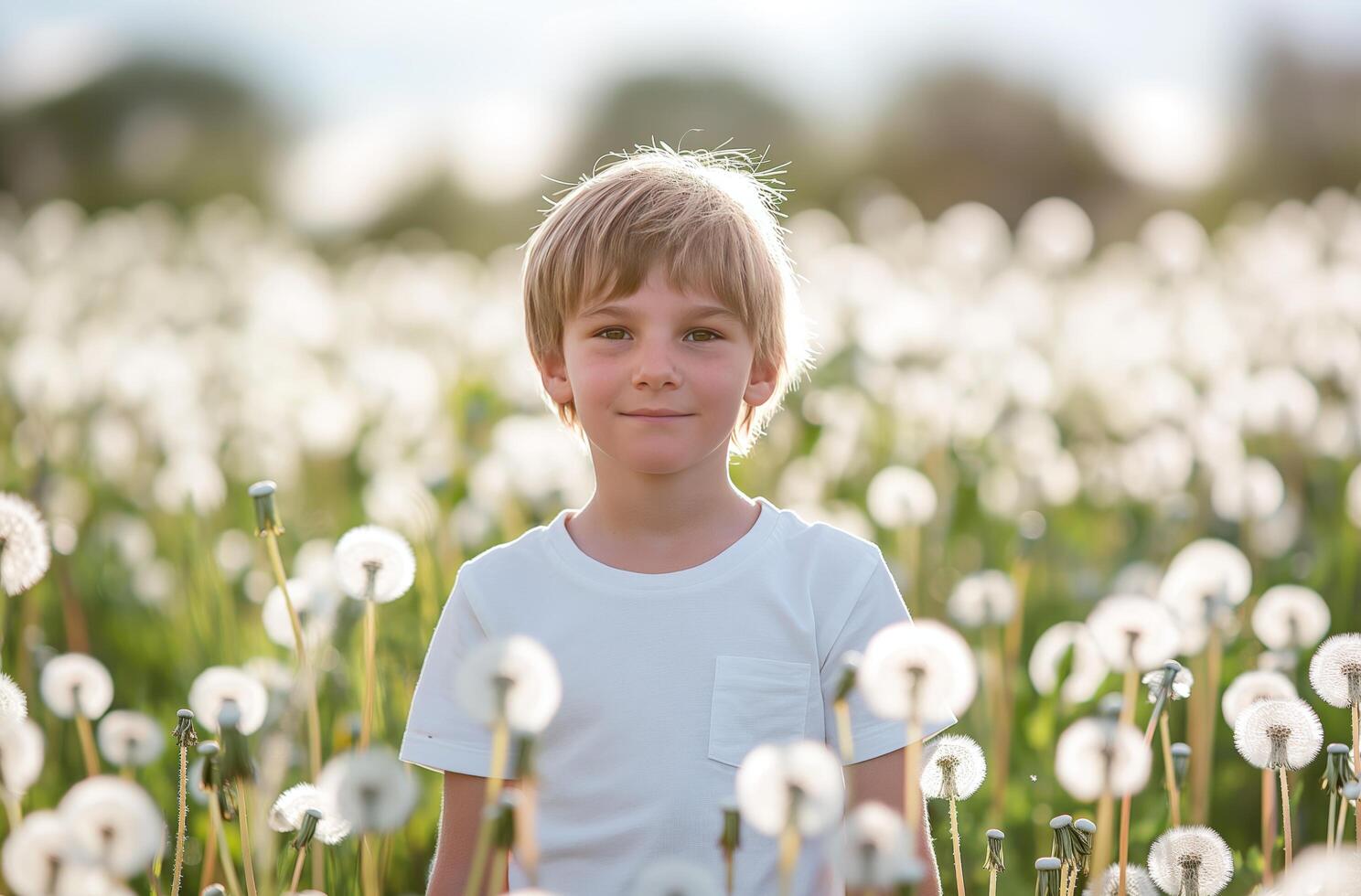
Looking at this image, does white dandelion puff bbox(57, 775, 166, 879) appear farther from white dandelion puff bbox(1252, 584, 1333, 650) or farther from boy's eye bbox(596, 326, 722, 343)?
white dandelion puff bbox(1252, 584, 1333, 650)

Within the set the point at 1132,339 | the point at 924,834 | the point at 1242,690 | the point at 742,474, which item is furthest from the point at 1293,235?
the point at 924,834

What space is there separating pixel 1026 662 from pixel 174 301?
427 centimetres

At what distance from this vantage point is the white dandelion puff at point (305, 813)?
1646 millimetres

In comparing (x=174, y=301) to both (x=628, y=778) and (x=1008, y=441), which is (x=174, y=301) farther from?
(x=628, y=778)

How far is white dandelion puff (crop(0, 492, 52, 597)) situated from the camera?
1803 millimetres

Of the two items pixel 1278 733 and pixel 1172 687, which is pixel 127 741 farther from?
pixel 1278 733

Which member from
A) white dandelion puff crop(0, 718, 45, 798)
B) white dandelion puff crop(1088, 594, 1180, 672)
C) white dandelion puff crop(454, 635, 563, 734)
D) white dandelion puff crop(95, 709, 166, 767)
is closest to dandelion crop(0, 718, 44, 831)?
white dandelion puff crop(0, 718, 45, 798)

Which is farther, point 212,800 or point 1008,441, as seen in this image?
point 1008,441

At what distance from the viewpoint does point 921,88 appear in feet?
47.5

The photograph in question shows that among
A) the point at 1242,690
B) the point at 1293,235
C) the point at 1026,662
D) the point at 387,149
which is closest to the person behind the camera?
the point at 1242,690

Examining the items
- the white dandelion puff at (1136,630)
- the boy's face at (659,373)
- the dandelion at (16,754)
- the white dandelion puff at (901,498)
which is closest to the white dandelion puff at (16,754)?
the dandelion at (16,754)

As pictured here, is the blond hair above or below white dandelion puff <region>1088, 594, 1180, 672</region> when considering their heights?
above

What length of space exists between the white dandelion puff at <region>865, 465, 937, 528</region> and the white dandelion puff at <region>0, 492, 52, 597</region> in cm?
183

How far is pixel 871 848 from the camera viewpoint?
1169 mm
